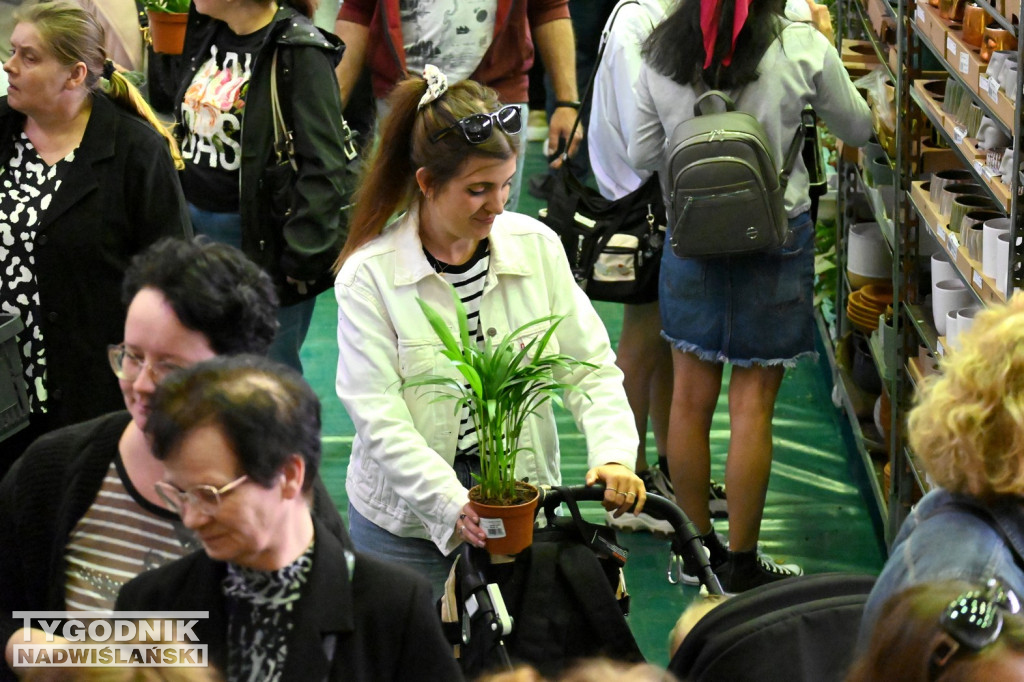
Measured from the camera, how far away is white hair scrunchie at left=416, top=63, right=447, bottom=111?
2766mm

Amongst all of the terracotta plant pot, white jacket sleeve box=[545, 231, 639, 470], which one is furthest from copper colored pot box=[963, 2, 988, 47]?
white jacket sleeve box=[545, 231, 639, 470]

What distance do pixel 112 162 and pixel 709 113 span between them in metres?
1.56

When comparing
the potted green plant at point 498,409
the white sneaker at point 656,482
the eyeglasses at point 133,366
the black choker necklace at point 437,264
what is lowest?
the white sneaker at point 656,482

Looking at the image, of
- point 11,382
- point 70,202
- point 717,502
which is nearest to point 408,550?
point 11,382

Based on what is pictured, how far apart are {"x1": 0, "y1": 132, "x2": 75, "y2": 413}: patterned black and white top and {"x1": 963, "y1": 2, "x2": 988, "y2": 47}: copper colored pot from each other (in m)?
2.26

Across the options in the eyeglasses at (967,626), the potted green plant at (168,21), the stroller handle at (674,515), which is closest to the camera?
the eyeglasses at (967,626)

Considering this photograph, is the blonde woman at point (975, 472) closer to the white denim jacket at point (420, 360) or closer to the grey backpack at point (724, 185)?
the white denim jacket at point (420, 360)

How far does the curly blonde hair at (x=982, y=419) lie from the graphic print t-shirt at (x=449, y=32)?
2.83m

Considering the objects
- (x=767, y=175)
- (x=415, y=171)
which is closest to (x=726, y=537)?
(x=767, y=175)

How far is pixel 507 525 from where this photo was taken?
7.90 ft

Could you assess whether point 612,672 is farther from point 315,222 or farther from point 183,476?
point 315,222

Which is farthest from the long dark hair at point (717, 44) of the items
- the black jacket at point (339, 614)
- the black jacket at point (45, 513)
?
the black jacket at point (339, 614)

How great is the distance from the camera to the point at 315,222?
375cm

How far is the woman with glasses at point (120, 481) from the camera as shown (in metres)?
1.99
